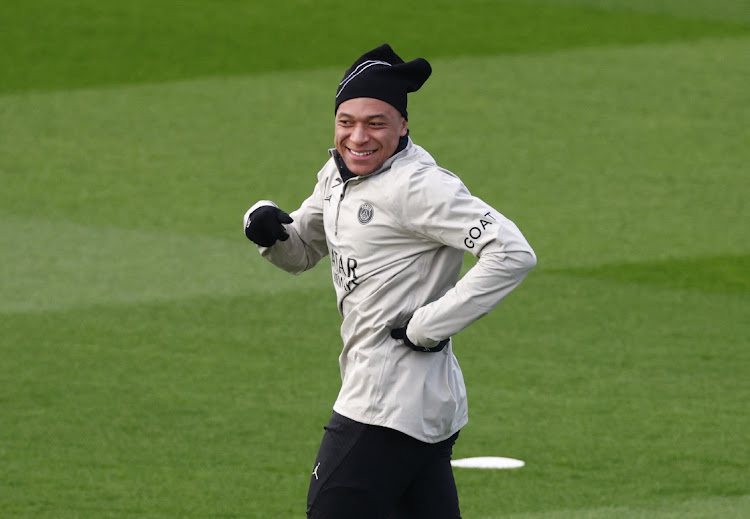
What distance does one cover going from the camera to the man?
4.40m

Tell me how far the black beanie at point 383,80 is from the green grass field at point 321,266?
262 cm

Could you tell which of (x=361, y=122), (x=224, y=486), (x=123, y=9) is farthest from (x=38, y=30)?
(x=361, y=122)

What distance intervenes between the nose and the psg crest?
179mm

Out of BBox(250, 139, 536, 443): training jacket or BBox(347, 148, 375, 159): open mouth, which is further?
BBox(347, 148, 375, 159): open mouth

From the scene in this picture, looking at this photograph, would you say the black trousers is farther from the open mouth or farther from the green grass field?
the green grass field

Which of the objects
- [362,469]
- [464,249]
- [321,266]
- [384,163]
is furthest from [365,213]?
[321,266]

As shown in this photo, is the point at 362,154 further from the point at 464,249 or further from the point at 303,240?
the point at 303,240

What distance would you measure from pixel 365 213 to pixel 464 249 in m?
0.32

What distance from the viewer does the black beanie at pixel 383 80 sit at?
4.56 metres

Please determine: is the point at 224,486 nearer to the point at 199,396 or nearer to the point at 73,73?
the point at 199,396

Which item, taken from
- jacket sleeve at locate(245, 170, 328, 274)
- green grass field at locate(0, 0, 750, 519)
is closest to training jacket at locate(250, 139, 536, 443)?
jacket sleeve at locate(245, 170, 328, 274)

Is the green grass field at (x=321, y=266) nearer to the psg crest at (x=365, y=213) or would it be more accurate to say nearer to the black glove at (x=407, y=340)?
the black glove at (x=407, y=340)

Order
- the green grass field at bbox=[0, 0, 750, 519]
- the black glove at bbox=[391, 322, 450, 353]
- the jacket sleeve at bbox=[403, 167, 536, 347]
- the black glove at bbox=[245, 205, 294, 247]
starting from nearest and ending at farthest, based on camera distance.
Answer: the jacket sleeve at bbox=[403, 167, 536, 347]
the black glove at bbox=[391, 322, 450, 353]
the black glove at bbox=[245, 205, 294, 247]
the green grass field at bbox=[0, 0, 750, 519]

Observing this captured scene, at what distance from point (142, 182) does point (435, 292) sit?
31.1 feet
